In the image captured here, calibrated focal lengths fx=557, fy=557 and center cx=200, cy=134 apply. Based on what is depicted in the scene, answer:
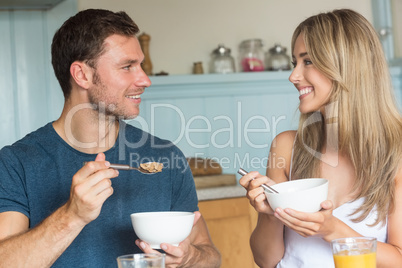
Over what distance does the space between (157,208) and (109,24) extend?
0.58m

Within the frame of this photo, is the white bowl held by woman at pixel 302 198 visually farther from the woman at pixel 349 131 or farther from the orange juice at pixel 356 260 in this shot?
the woman at pixel 349 131

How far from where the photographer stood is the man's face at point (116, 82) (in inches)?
66.6

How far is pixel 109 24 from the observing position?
1.71m

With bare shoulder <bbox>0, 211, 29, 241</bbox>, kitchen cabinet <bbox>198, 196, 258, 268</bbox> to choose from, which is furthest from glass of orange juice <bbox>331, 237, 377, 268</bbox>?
kitchen cabinet <bbox>198, 196, 258, 268</bbox>

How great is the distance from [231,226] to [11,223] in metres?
1.29

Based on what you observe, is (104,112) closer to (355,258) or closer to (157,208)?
(157,208)

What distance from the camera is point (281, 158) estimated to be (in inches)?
69.5

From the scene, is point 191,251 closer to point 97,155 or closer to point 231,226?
point 97,155

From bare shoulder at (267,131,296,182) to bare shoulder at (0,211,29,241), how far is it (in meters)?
0.75

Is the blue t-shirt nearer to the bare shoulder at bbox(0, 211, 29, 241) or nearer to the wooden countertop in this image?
the bare shoulder at bbox(0, 211, 29, 241)

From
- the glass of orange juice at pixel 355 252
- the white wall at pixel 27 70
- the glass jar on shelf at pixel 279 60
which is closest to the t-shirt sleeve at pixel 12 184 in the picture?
the glass of orange juice at pixel 355 252

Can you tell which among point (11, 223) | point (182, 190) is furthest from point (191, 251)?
point (11, 223)

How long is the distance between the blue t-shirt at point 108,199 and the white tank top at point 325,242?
1.16 ft

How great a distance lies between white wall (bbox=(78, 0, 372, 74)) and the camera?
3.00 m
